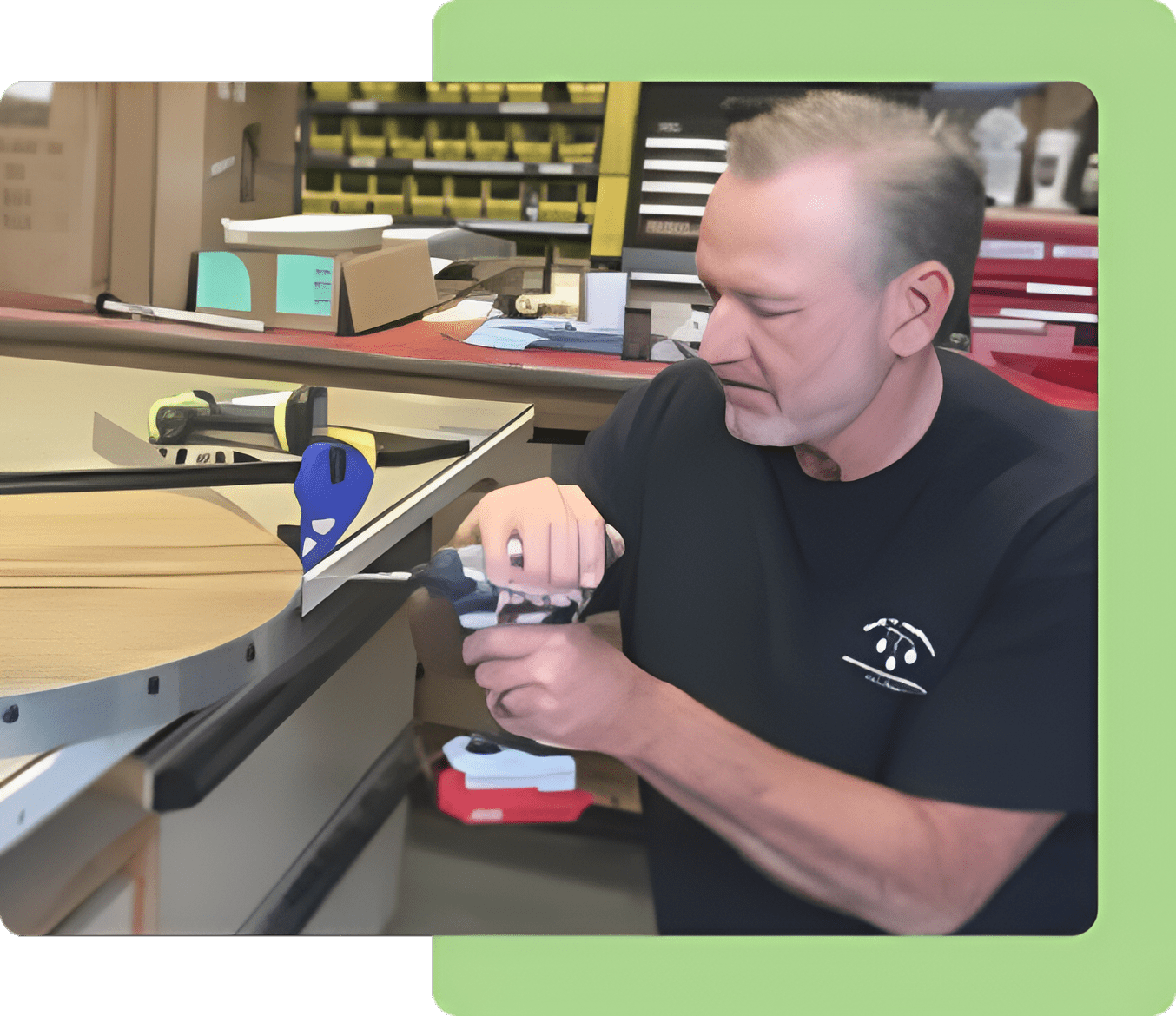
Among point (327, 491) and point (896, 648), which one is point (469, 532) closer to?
point (327, 491)

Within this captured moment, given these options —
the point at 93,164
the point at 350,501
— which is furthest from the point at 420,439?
the point at 93,164

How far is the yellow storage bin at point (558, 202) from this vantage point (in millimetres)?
1682

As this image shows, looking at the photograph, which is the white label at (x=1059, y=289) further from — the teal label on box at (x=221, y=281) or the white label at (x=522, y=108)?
the teal label on box at (x=221, y=281)

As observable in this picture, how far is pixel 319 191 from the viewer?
169 centimetres

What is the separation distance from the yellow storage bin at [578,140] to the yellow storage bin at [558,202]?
3 centimetres

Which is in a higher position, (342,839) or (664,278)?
(664,278)

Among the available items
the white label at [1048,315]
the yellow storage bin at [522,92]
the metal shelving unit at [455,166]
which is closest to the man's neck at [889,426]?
the white label at [1048,315]

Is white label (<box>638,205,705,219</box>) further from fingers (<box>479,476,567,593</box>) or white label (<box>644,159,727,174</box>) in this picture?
fingers (<box>479,476,567,593</box>)

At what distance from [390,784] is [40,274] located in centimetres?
78

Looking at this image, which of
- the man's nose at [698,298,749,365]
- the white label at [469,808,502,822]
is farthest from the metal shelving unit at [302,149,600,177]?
the white label at [469,808,502,822]

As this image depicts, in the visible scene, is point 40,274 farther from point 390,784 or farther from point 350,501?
point 390,784

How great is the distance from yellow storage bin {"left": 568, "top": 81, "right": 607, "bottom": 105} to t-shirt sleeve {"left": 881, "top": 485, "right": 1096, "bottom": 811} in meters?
0.76

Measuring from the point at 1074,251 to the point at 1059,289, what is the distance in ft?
0.18


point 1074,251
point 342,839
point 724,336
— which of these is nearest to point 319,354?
point 724,336
